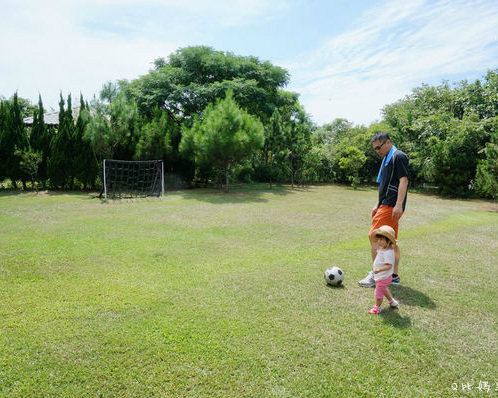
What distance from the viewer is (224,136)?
596 inches

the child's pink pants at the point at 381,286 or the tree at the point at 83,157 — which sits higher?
the tree at the point at 83,157

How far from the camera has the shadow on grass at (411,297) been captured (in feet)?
11.8

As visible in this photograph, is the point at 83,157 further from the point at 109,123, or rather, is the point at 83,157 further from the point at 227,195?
the point at 227,195

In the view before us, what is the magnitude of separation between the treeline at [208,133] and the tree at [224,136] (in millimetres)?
53

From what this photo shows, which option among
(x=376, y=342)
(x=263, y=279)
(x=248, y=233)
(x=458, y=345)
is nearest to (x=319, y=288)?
(x=263, y=279)

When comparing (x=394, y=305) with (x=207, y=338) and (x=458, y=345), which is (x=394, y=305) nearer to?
(x=458, y=345)

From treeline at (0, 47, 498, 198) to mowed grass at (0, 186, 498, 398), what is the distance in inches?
405

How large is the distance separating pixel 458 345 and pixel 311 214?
24.5 ft

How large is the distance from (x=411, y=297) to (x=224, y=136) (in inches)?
496

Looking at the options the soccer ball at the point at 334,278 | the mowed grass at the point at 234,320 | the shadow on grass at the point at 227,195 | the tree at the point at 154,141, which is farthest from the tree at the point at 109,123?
the soccer ball at the point at 334,278

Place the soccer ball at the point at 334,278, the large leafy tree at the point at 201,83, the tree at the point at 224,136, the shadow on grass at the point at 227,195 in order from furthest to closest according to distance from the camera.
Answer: the large leafy tree at the point at 201,83, the tree at the point at 224,136, the shadow on grass at the point at 227,195, the soccer ball at the point at 334,278

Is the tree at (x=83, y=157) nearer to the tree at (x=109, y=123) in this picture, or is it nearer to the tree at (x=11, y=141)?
the tree at (x=109, y=123)

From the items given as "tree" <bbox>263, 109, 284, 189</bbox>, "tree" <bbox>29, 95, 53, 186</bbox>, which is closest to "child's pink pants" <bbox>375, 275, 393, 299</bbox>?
"tree" <bbox>263, 109, 284, 189</bbox>

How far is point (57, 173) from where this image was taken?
16031 millimetres
